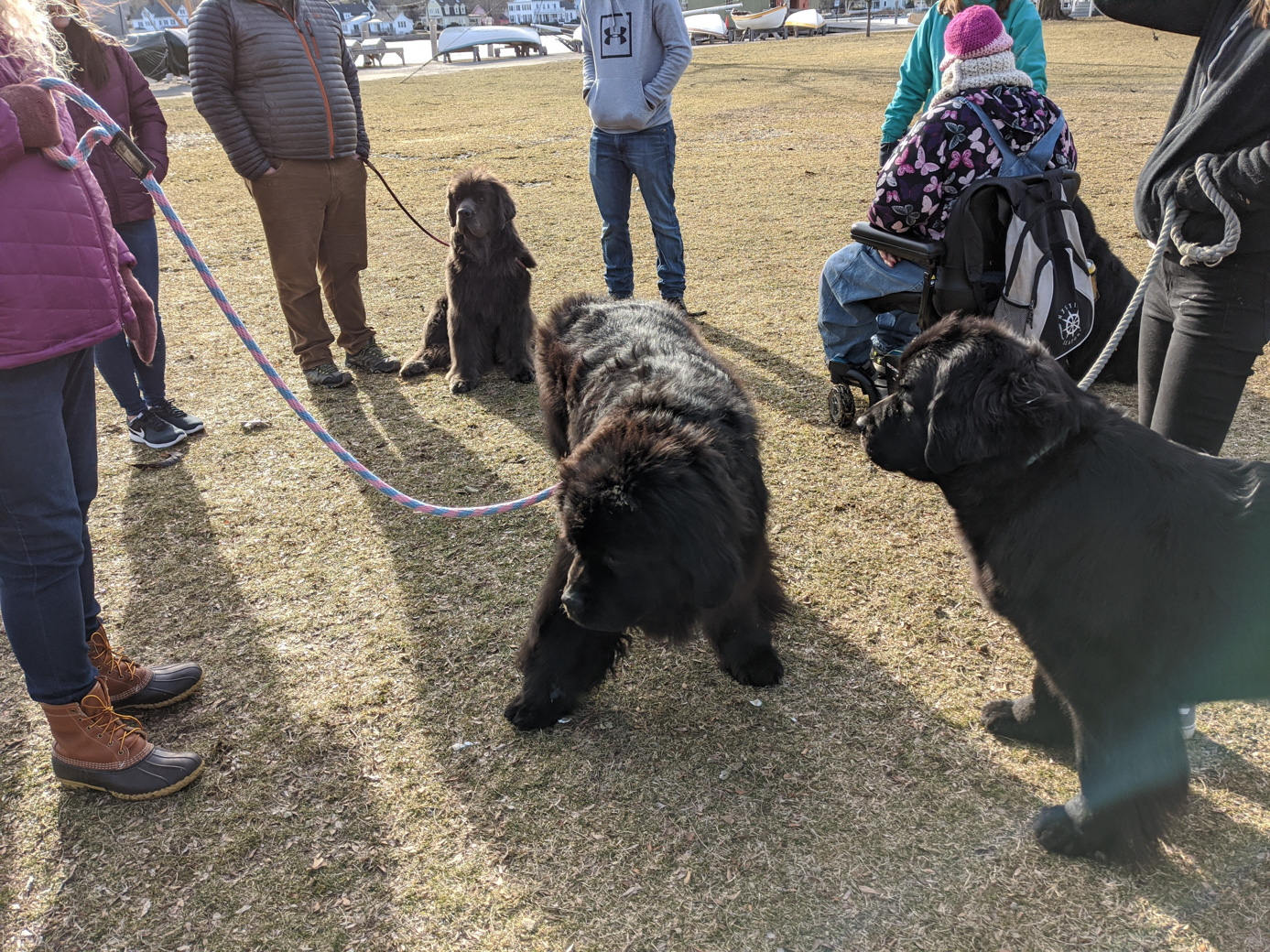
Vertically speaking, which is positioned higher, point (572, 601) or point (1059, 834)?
point (572, 601)

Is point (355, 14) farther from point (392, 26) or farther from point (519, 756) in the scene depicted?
point (519, 756)

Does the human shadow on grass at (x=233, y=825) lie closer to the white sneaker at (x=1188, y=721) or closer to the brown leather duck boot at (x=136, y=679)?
the brown leather duck boot at (x=136, y=679)

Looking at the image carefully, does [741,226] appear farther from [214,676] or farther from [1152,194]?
[214,676]

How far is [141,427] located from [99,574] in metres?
1.38

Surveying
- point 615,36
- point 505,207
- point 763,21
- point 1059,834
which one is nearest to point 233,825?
point 1059,834

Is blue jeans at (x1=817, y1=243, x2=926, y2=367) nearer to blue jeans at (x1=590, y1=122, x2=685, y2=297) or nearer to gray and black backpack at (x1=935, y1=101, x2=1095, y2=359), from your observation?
gray and black backpack at (x1=935, y1=101, x2=1095, y2=359)

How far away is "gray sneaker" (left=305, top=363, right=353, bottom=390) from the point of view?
5285 mm

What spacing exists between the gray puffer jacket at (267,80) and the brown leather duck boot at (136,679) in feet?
9.90

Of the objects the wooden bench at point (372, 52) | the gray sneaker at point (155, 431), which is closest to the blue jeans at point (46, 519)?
the gray sneaker at point (155, 431)

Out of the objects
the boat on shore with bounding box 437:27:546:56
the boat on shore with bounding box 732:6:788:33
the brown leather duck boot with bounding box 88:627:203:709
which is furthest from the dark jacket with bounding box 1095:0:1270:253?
the boat on shore with bounding box 732:6:788:33

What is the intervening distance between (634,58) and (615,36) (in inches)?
8.1

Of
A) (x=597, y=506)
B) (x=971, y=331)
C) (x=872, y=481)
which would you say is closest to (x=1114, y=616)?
(x=971, y=331)

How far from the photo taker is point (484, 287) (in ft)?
17.5

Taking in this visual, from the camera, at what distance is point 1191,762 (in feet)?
7.70
